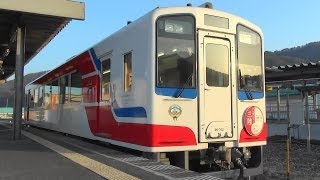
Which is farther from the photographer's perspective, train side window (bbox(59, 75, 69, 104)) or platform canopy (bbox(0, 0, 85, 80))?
train side window (bbox(59, 75, 69, 104))

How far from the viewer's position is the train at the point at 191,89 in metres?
8.34

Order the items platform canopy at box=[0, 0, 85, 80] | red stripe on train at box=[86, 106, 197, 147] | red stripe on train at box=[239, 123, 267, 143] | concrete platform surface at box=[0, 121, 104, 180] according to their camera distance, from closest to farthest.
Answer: concrete platform surface at box=[0, 121, 104, 180] < red stripe on train at box=[86, 106, 197, 147] < red stripe on train at box=[239, 123, 267, 143] < platform canopy at box=[0, 0, 85, 80]

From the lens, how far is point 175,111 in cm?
841

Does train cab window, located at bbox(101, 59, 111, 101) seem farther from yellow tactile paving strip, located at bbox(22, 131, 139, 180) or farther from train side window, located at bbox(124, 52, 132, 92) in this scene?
yellow tactile paving strip, located at bbox(22, 131, 139, 180)

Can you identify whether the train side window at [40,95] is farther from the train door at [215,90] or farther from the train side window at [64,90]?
the train door at [215,90]

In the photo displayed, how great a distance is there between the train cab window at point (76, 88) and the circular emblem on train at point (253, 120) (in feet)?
17.4

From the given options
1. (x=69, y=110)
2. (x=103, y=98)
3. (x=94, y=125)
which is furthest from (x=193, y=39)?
(x=69, y=110)

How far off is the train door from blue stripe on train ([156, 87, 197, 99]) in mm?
156

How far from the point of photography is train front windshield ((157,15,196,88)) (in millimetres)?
8398

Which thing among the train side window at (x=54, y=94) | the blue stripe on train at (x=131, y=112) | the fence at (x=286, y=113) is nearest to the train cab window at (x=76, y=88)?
the train side window at (x=54, y=94)

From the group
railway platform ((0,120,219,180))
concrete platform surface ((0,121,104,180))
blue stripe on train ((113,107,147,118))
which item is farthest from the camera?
blue stripe on train ((113,107,147,118))

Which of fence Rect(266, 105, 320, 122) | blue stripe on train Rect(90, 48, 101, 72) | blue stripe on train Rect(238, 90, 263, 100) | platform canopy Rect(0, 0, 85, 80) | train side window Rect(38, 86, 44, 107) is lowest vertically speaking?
fence Rect(266, 105, 320, 122)

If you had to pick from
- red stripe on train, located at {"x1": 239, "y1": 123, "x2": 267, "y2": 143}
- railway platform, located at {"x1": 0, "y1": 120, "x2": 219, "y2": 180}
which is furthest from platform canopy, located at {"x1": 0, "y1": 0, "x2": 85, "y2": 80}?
red stripe on train, located at {"x1": 239, "y1": 123, "x2": 267, "y2": 143}

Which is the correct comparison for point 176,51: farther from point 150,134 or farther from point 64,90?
point 64,90
